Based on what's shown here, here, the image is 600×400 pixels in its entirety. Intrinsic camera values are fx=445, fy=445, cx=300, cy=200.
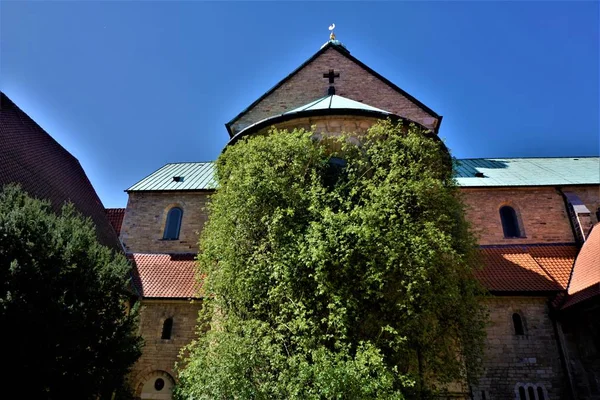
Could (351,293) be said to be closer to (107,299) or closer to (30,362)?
(107,299)

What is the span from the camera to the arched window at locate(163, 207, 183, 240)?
16.9 metres

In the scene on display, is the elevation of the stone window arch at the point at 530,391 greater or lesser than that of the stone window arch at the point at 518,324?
Answer: lesser

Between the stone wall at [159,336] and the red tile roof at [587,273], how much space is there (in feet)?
35.1

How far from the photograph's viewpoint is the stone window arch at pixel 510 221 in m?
16.4

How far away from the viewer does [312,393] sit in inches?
281

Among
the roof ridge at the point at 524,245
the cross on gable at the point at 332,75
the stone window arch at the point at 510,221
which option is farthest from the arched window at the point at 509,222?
the cross on gable at the point at 332,75

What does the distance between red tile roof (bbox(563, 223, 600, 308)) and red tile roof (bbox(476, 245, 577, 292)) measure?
0.31m

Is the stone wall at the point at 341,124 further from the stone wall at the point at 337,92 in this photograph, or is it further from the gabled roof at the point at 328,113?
the stone wall at the point at 337,92

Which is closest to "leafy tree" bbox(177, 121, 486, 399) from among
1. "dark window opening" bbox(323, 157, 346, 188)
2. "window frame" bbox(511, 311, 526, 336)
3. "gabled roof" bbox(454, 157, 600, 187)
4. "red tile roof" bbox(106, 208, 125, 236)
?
"dark window opening" bbox(323, 157, 346, 188)

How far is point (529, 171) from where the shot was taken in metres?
18.6

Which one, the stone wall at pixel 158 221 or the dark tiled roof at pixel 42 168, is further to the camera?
the stone wall at pixel 158 221

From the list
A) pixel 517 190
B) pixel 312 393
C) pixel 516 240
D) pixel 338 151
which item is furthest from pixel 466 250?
pixel 517 190

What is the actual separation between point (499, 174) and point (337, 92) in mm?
7893

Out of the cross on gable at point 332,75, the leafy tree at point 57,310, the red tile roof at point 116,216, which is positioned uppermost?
the cross on gable at point 332,75
